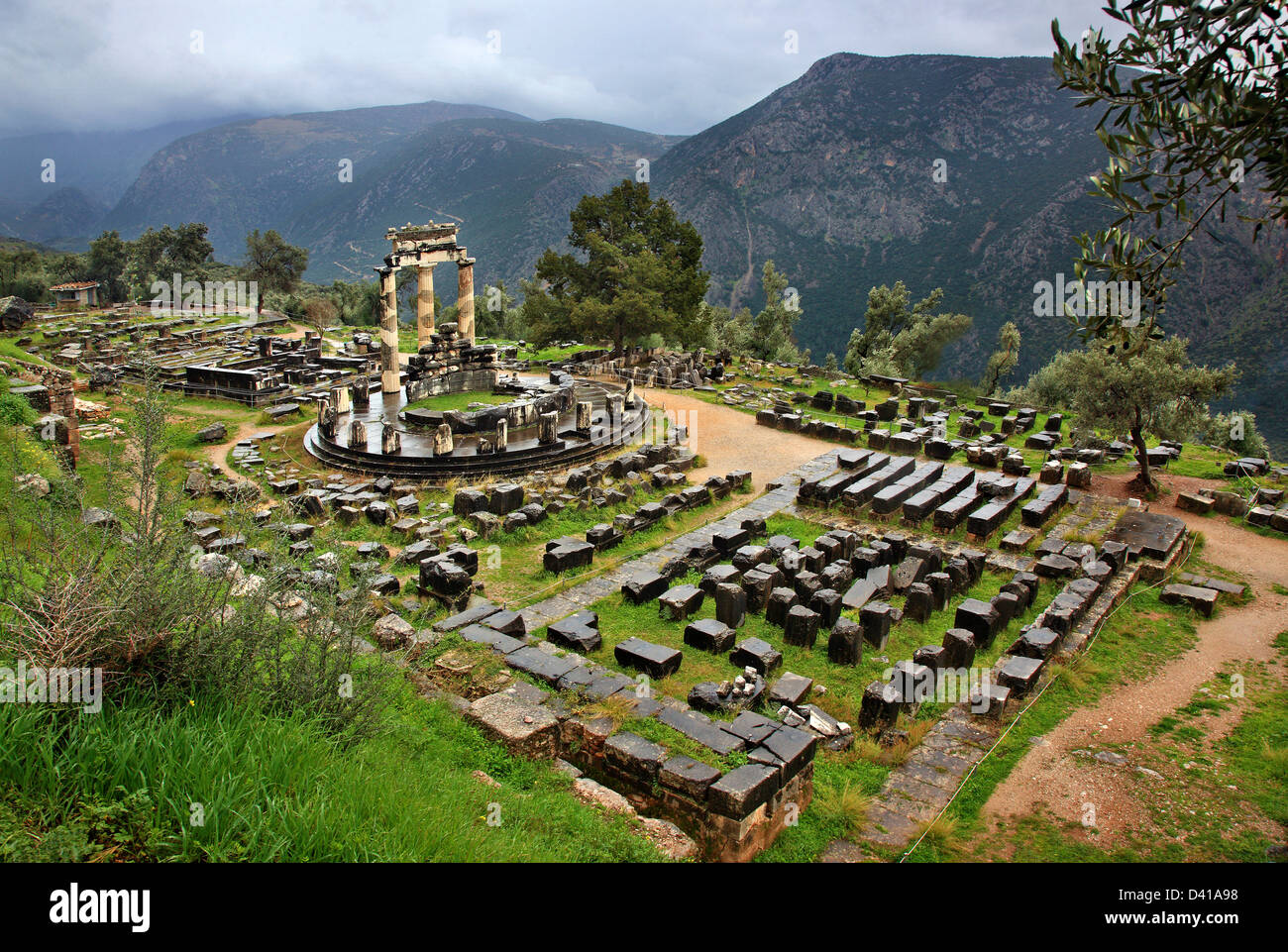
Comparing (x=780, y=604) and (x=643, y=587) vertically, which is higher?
(x=643, y=587)

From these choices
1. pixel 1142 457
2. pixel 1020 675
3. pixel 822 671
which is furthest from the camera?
pixel 1142 457

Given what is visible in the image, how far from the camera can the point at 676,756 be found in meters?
8.63

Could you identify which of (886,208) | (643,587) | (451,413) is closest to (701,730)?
(643,587)

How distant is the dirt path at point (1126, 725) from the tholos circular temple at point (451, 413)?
15562 millimetres

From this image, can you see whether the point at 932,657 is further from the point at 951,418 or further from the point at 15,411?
the point at 15,411

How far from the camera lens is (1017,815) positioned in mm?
9000

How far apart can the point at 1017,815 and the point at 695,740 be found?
393 centimetres

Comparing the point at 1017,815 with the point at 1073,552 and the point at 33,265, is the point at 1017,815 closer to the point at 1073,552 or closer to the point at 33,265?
the point at 1073,552

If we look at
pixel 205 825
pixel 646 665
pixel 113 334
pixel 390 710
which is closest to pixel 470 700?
pixel 390 710

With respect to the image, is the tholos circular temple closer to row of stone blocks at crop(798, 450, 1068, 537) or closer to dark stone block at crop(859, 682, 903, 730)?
row of stone blocks at crop(798, 450, 1068, 537)

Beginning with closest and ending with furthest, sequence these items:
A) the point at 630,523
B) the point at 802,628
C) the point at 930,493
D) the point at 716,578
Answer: the point at 802,628, the point at 716,578, the point at 630,523, the point at 930,493

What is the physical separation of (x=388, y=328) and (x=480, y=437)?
8042mm

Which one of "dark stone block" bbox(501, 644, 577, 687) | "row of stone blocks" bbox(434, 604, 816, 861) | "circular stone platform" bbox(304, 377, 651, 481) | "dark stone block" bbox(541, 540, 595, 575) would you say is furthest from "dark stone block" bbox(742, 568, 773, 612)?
"circular stone platform" bbox(304, 377, 651, 481)

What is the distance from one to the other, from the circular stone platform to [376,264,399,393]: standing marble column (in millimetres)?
595
